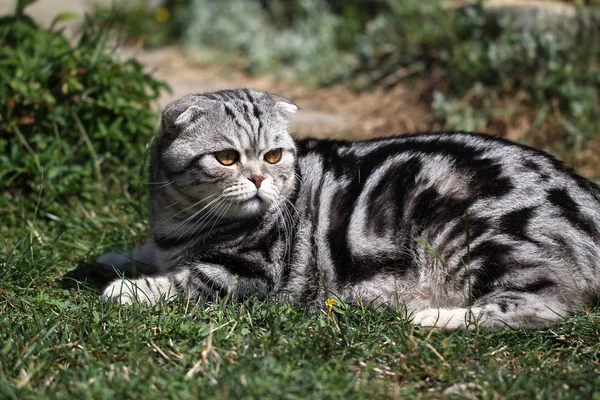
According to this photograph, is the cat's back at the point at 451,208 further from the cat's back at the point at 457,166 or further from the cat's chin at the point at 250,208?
the cat's chin at the point at 250,208

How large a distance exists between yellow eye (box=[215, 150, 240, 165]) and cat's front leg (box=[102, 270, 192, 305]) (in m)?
0.55

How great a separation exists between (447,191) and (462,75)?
322cm

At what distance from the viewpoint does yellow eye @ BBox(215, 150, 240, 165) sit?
3.18m

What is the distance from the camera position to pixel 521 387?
2.39 meters

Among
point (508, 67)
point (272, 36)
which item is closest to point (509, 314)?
point (508, 67)

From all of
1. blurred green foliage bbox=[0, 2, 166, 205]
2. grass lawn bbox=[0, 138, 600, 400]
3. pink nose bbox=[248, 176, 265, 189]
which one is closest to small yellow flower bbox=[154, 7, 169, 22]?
blurred green foliage bbox=[0, 2, 166, 205]

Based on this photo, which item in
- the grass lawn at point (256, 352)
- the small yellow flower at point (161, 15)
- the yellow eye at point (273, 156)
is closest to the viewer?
the grass lawn at point (256, 352)

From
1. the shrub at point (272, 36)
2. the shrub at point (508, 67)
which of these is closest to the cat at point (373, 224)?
the shrub at point (508, 67)

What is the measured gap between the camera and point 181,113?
3.19 m

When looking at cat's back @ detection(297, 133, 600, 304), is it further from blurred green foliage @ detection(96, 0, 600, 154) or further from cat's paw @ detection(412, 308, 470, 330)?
blurred green foliage @ detection(96, 0, 600, 154)

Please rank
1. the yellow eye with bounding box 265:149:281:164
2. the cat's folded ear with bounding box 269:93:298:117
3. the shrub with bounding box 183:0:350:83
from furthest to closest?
the shrub with bounding box 183:0:350:83 → the cat's folded ear with bounding box 269:93:298:117 → the yellow eye with bounding box 265:149:281:164

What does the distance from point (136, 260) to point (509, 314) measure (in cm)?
194

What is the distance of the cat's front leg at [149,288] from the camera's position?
3.11 metres

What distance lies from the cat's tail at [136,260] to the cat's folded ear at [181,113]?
0.69 m
